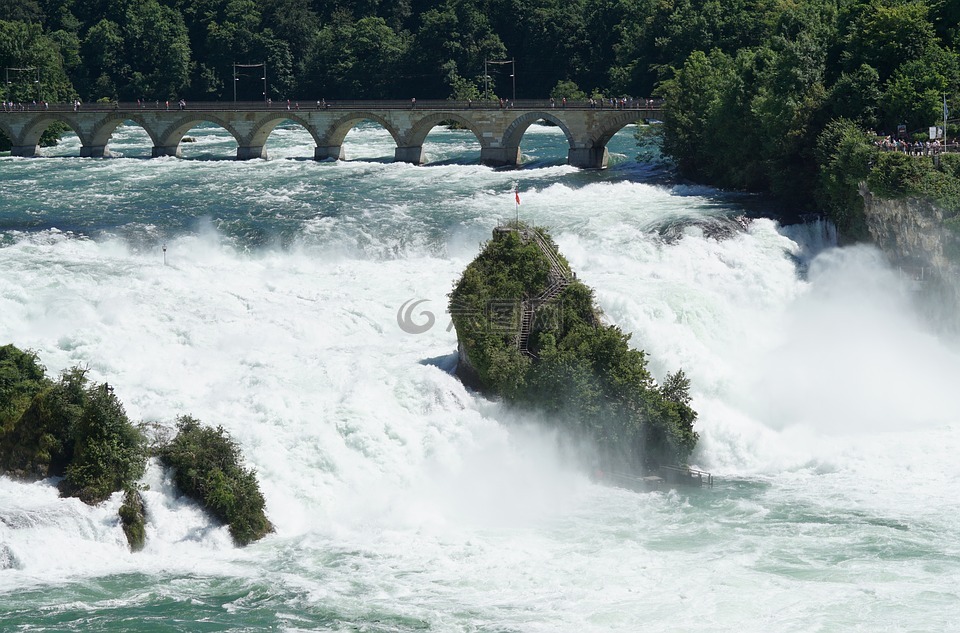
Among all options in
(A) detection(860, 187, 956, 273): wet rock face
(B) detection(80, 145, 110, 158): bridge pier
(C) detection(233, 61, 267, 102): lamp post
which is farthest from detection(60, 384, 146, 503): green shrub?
(C) detection(233, 61, 267, 102): lamp post

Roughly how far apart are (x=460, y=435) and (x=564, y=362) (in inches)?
144

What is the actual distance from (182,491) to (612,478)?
12.4 metres

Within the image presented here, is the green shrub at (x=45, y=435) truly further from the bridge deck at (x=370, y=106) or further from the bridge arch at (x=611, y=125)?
the bridge deck at (x=370, y=106)

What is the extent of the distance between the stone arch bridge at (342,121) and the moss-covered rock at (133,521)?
5821 cm

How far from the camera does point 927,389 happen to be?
168ft

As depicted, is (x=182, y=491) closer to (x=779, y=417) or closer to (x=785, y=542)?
(x=785, y=542)

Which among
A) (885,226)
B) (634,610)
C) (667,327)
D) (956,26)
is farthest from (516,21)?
(634,610)

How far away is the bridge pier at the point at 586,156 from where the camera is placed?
9166 centimetres

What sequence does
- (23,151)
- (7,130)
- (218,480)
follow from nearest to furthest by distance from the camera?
(218,480) < (23,151) < (7,130)

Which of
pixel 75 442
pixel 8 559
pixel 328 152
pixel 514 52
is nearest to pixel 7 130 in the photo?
pixel 328 152

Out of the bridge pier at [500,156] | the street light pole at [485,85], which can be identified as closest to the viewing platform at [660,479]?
the bridge pier at [500,156]

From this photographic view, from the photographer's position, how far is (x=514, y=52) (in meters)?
138

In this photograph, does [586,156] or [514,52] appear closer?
[586,156]

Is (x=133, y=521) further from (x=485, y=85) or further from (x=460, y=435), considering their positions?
(x=485, y=85)
